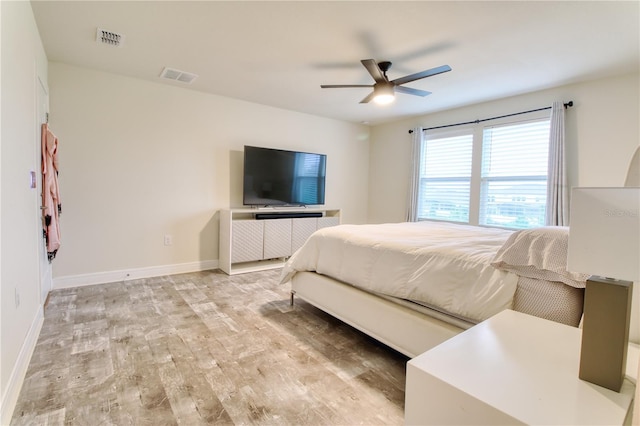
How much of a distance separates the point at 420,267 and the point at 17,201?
2421mm

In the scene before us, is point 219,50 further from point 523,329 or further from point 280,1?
point 523,329

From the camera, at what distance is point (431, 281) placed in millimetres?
1748

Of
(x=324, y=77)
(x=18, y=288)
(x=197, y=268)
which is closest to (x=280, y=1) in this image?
(x=324, y=77)

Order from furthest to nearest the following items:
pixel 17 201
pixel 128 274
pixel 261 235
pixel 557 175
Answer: pixel 261 235, pixel 128 274, pixel 557 175, pixel 17 201

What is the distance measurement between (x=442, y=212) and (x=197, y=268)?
367 centimetres

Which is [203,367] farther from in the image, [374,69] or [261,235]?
[374,69]

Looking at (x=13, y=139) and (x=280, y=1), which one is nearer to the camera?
(x=13, y=139)

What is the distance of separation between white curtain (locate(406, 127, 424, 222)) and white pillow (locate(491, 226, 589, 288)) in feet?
11.7

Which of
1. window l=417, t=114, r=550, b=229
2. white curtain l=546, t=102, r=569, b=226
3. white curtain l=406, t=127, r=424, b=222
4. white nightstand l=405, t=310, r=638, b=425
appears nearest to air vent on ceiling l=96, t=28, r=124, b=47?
white nightstand l=405, t=310, r=638, b=425

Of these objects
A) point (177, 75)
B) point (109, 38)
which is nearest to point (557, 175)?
point (177, 75)

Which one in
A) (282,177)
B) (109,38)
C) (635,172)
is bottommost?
(635,172)

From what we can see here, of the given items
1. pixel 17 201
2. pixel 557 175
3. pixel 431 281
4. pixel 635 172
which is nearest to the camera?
pixel 635 172

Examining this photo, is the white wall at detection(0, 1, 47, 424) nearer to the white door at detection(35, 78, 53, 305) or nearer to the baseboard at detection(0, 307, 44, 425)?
the baseboard at detection(0, 307, 44, 425)

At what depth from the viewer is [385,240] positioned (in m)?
2.20
